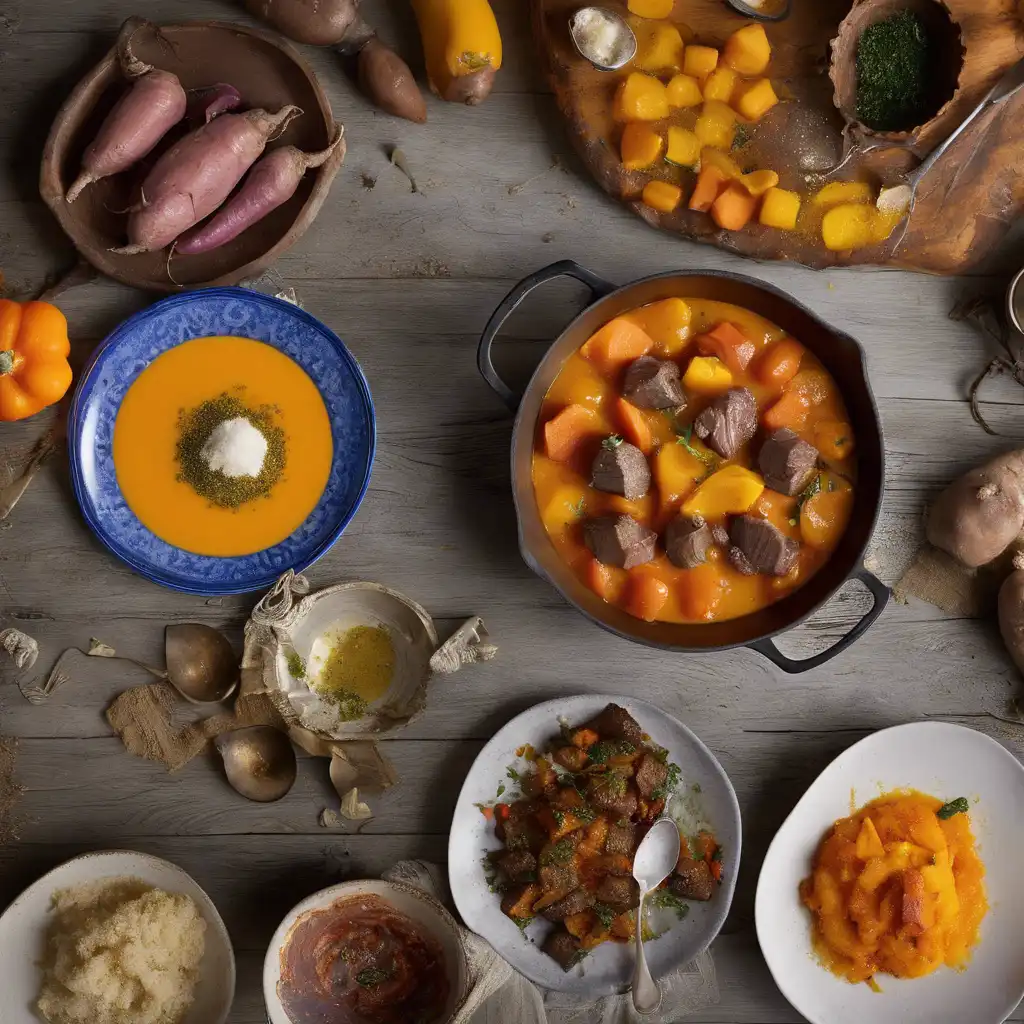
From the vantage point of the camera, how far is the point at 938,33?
2.74 meters

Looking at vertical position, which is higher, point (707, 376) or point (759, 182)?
point (759, 182)

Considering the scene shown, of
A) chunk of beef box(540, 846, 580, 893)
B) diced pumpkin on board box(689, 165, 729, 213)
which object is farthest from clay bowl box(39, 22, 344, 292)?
chunk of beef box(540, 846, 580, 893)

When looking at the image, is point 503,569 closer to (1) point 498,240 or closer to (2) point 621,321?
(2) point 621,321

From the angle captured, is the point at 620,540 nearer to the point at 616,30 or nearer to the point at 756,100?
the point at 756,100

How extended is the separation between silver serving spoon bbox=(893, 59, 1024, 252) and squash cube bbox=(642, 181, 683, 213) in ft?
2.26

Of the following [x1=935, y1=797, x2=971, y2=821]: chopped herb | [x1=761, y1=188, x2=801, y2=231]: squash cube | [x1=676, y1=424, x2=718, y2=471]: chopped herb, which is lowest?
[x1=935, y1=797, x2=971, y2=821]: chopped herb

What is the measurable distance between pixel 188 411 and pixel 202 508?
0.99ft

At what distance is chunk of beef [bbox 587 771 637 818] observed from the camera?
8.96 ft

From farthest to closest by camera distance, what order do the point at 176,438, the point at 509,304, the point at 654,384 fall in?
the point at 176,438 → the point at 654,384 → the point at 509,304

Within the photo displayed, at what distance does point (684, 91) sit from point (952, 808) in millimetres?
2412

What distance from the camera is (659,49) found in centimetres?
Answer: 271

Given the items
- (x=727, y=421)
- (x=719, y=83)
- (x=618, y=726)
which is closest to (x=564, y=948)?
(x=618, y=726)

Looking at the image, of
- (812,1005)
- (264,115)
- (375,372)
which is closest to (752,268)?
(375,372)

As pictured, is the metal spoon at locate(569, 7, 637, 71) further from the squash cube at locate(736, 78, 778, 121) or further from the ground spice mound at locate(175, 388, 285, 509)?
the ground spice mound at locate(175, 388, 285, 509)
